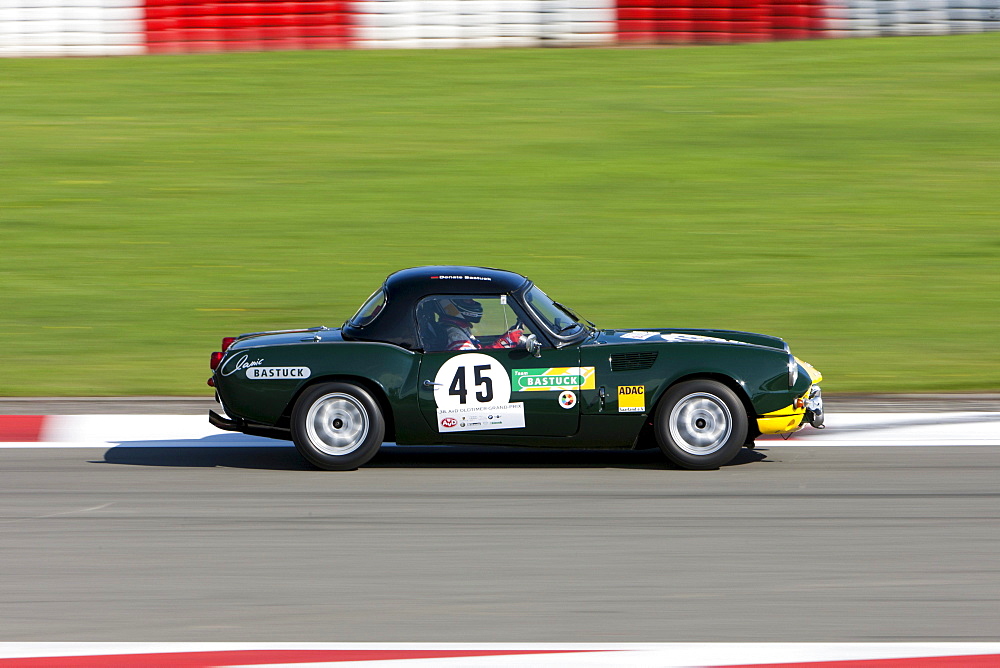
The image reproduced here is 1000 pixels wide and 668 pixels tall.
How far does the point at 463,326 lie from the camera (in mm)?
7258

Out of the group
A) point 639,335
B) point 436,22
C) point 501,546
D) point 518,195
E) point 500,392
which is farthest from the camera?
point 436,22

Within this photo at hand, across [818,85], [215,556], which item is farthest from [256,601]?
[818,85]

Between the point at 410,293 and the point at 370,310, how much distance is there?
31cm

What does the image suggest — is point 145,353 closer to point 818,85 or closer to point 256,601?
point 256,601

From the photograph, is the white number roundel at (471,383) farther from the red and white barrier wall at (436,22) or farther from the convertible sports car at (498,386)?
the red and white barrier wall at (436,22)

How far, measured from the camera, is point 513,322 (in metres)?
7.22

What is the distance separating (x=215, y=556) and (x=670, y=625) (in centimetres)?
218

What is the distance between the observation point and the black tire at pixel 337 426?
712 centimetres

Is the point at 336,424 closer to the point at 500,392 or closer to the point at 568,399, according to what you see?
the point at 500,392

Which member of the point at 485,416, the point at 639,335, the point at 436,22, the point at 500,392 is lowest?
the point at 485,416

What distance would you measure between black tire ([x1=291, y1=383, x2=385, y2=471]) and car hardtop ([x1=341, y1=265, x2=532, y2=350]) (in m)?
0.39

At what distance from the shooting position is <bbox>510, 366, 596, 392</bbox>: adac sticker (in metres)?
7.04

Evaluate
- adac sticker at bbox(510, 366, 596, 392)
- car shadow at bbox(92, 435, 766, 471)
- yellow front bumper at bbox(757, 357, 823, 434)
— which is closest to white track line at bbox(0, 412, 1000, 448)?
car shadow at bbox(92, 435, 766, 471)

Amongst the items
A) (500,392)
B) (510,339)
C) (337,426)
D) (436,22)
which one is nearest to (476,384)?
(500,392)
